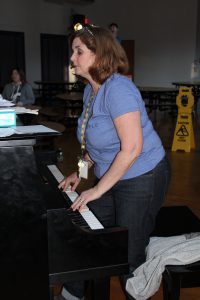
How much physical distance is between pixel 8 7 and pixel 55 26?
6.11 feet

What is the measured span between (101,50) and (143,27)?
11.9 metres

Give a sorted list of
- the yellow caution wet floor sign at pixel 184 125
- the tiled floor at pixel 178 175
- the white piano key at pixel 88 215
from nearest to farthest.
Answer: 1. the white piano key at pixel 88 215
2. the tiled floor at pixel 178 175
3. the yellow caution wet floor sign at pixel 184 125

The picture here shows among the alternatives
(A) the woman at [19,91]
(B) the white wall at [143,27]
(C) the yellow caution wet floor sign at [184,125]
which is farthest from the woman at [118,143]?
(B) the white wall at [143,27]

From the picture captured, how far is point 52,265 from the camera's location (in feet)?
4.17

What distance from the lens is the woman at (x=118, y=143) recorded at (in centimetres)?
138

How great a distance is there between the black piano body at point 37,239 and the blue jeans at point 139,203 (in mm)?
262

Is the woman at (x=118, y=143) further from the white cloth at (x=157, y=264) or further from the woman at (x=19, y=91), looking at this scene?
the woman at (x=19, y=91)

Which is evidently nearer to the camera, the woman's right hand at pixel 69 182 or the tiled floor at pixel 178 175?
the woman's right hand at pixel 69 182

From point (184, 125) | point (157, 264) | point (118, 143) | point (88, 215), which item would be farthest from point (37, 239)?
point (184, 125)

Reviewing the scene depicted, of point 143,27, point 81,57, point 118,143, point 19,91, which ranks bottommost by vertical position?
point 118,143

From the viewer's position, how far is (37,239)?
122 centimetres

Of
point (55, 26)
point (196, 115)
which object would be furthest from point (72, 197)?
point (55, 26)

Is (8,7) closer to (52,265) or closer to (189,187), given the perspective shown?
(189,187)

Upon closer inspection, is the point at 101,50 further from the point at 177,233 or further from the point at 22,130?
the point at 177,233
